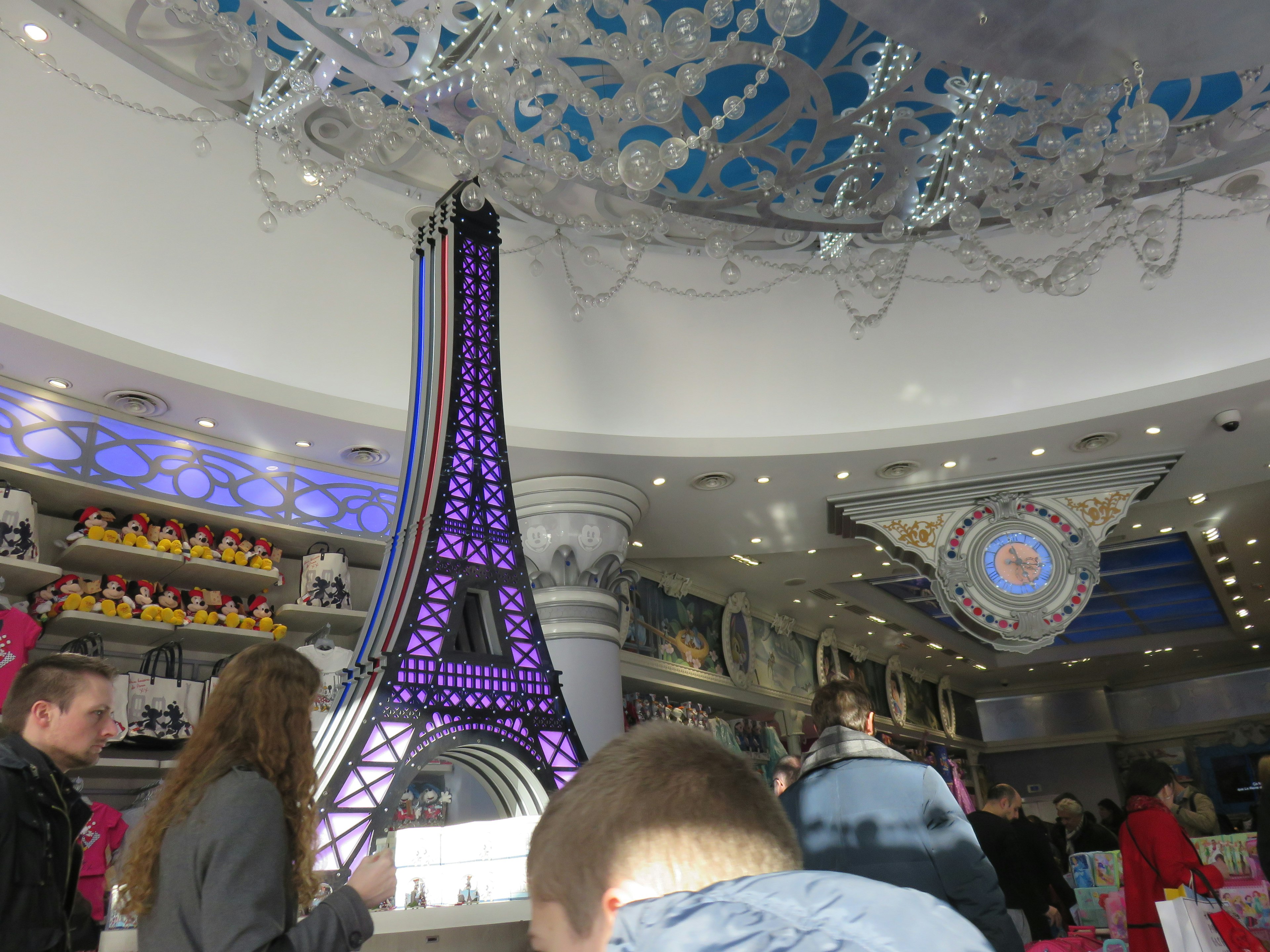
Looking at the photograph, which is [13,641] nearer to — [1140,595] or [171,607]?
[171,607]

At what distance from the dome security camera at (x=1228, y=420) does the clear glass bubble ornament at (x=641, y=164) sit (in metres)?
4.35

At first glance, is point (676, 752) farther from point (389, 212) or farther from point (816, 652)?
point (816, 652)

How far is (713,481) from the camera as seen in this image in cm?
591

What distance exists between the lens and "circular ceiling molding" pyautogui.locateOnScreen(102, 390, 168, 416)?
4371 millimetres

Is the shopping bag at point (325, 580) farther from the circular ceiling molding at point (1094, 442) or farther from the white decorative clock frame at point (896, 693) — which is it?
the white decorative clock frame at point (896, 693)

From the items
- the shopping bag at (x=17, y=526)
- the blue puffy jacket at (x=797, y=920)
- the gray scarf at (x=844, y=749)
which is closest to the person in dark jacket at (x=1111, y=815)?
the gray scarf at (x=844, y=749)

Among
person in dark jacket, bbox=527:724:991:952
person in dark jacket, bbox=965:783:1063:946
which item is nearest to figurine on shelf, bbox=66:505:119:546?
person in dark jacket, bbox=527:724:991:952

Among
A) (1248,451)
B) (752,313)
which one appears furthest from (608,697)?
(1248,451)

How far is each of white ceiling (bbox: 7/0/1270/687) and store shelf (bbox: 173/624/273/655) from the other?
3.57 ft

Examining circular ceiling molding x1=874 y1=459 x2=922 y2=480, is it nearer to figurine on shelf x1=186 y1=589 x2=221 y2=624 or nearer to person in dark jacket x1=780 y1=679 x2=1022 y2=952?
person in dark jacket x1=780 y1=679 x2=1022 y2=952

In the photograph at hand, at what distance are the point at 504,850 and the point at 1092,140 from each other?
10.4 feet

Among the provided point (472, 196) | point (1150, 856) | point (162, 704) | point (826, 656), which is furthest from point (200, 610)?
point (826, 656)

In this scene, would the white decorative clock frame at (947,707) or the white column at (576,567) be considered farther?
the white decorative clock frame at (947,707)

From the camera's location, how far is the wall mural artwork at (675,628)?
7375 millimetres
